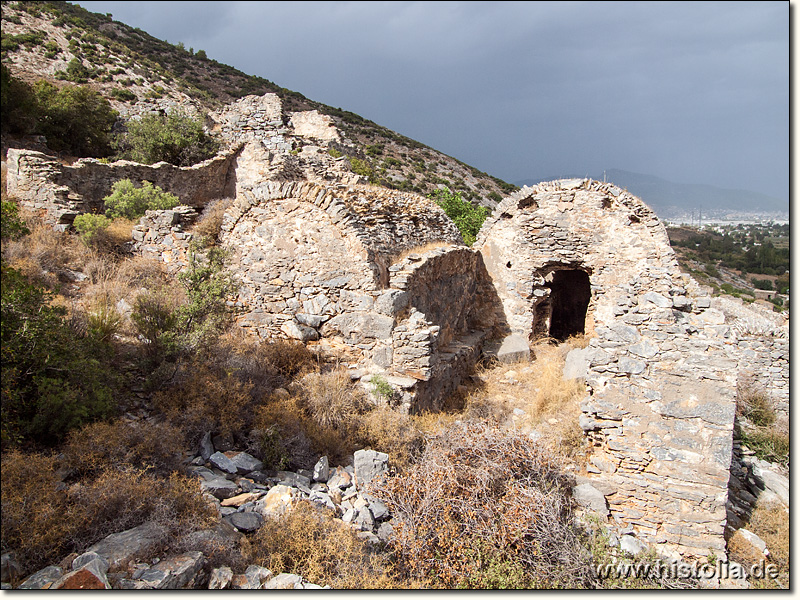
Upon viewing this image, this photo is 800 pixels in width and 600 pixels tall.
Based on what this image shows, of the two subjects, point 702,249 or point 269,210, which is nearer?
point 269,210

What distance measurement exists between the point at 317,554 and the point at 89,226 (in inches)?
338

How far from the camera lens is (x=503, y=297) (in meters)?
11.5

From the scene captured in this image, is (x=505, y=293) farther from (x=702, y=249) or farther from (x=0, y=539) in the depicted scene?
(x=702, y=249)

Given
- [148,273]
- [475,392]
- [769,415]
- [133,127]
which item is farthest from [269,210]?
[133,127]

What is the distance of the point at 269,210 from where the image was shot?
7398mm

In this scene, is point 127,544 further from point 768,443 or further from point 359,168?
point 359,168

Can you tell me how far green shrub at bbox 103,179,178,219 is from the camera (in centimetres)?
1034

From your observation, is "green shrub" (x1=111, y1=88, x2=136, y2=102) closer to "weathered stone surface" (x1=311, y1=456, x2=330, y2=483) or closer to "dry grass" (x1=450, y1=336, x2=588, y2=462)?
"dry grass" (x1=450, y1=336, x2=588, y2=462)

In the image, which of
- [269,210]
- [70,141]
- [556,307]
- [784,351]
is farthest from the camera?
[556,307]

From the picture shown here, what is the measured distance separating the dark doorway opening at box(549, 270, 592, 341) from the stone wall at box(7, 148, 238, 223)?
39.6 ft

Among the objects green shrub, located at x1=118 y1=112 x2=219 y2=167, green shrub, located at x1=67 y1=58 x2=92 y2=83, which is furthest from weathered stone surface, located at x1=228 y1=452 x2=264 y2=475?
green shrub, located at x1=67 y1=58 x2=92 y2=83

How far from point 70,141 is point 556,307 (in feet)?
57.8

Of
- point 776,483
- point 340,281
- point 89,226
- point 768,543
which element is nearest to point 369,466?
point 340,281

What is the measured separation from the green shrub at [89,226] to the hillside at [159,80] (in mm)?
3976
